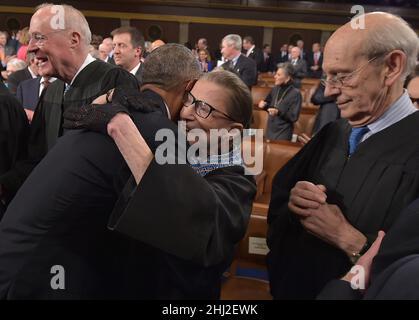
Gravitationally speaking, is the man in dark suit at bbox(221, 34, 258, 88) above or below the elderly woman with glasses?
below

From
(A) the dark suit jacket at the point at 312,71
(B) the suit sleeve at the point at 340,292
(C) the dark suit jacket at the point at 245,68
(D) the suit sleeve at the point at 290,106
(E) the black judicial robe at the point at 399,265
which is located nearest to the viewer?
(E) the black judicial robe at the point at 399,265

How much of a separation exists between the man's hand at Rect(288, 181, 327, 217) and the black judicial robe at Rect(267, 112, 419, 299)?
12cm

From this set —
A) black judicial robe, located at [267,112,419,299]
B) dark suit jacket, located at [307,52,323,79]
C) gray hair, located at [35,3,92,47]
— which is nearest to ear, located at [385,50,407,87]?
black judicial robe, located at [267,112,419,299]

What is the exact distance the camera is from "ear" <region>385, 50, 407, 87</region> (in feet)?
4.98

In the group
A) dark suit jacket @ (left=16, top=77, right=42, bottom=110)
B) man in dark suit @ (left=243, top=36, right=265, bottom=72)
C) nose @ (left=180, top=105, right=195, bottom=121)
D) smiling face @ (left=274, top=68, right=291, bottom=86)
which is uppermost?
nose @ (left=180, top=105, right=195, bottom=121)

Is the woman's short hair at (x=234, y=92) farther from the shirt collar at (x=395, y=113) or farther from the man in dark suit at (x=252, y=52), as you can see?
the man in dark suit at (x=252, y=52)

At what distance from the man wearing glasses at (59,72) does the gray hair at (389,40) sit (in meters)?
1.38

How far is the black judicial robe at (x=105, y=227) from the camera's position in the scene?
123 centimetres

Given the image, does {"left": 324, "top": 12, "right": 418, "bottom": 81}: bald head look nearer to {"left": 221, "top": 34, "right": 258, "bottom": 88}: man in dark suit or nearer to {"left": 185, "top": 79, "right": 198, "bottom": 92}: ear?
{"left": 185, "top": 79, "right": 198, "bottom": 92}: ear

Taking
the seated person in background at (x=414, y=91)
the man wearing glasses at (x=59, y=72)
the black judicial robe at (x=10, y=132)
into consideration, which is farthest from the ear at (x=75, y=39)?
the seated person in background at (x=414, y=91)

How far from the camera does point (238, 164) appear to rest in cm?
155

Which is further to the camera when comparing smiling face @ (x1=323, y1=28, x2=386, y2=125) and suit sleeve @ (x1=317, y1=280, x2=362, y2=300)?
smiling face @ (x1=323, y1=28, x2=386, y2=125)

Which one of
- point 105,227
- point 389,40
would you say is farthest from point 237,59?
point 105,227

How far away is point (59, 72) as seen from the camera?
2.64 meters
